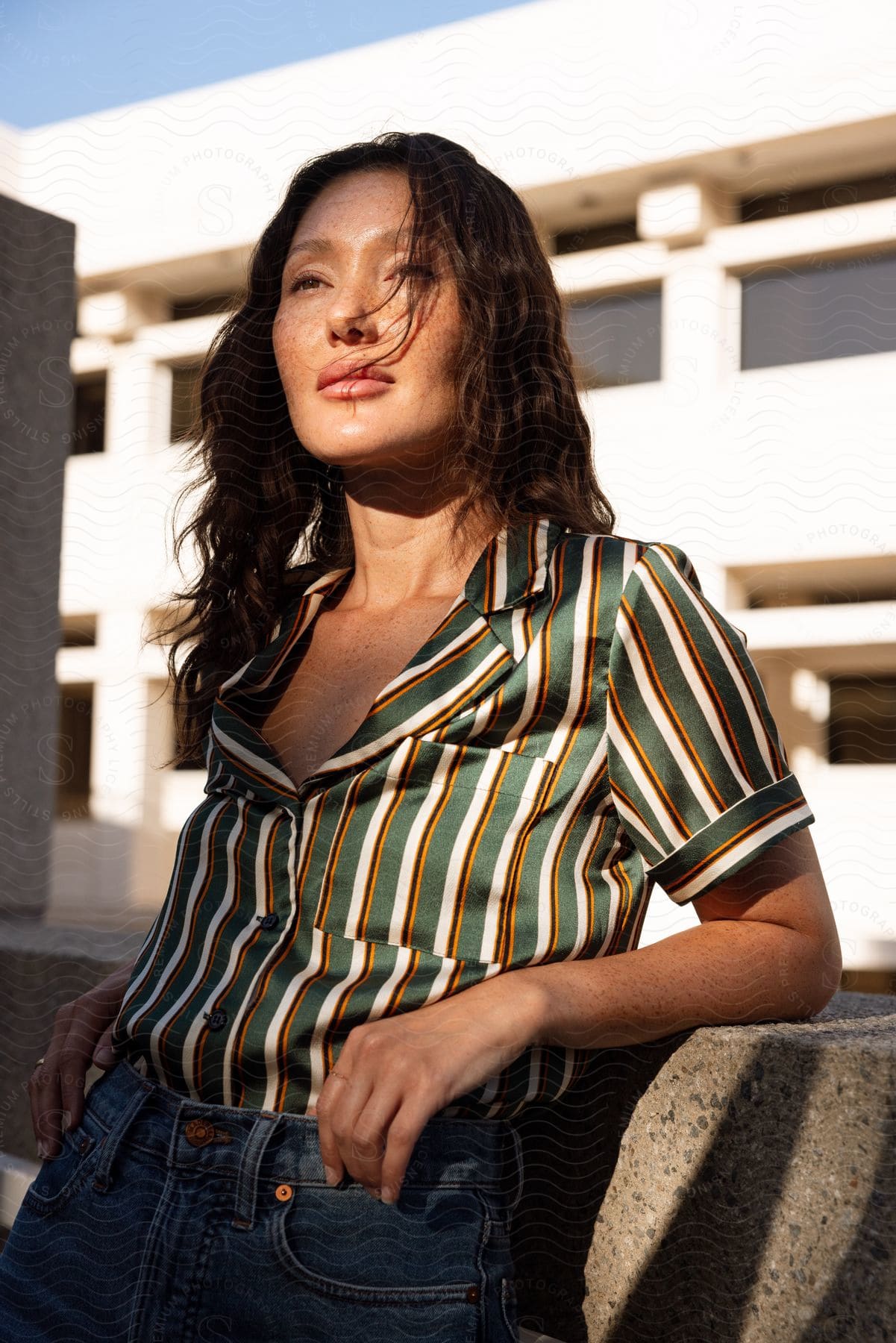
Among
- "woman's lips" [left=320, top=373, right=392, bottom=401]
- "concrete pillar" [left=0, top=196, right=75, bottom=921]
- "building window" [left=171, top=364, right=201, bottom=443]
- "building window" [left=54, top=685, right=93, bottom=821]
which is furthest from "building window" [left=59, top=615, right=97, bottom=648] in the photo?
"woman's lips" [left=320, top=373, right=392, bottom=401]

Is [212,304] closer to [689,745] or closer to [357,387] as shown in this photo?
[357,387]

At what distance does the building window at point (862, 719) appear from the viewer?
768 mm

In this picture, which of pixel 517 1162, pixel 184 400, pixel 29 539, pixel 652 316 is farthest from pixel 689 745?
pixel 29 539

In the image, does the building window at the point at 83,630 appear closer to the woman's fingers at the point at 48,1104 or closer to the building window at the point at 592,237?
the building window at the point at 592,237

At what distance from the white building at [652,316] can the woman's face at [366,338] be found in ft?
0.41

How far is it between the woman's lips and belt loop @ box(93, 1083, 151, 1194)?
16.1 inches

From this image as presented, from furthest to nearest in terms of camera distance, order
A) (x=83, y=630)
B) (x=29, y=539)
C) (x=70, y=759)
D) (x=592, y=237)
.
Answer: (x=83, y=630) → (x=592, y=237) → (x=70, y=759) → (x=29, y=539)

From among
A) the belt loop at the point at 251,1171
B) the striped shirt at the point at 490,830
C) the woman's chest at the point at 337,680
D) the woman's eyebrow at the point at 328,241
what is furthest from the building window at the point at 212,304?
the belt loop at the point at 251,1171

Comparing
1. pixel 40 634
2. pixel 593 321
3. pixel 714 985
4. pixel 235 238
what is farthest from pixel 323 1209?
pixel 235 238

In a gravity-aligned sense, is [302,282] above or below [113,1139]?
above

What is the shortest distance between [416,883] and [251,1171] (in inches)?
6.2

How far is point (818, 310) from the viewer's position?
84 centimetres

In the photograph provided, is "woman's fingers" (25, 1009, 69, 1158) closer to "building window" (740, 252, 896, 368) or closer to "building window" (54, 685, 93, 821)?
"building window" (740, 252, 896, 368)

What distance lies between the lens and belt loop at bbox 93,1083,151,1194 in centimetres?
63
